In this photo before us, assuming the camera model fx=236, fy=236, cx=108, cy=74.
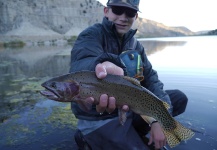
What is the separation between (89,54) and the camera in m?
3.40

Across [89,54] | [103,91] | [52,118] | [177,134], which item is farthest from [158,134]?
[52,118]

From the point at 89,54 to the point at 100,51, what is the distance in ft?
0.92

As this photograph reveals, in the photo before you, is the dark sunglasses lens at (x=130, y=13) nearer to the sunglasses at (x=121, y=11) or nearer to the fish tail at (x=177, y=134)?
the sunglasses at (x=121, y=11)

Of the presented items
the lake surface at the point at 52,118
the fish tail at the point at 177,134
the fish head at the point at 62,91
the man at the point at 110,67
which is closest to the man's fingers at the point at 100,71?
the man at the point at 110,67

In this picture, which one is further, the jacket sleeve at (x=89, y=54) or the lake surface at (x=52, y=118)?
the lake surface at (x=52, y=118)

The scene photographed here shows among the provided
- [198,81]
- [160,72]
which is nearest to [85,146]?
[198,81]

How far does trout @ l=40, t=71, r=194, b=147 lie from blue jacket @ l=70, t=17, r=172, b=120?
0.23m

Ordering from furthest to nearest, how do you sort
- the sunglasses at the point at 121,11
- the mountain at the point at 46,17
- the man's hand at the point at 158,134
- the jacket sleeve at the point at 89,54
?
1. the mountain at the point at 46,17
2. the sunglasses at the point at 121,11
3. the man's hand at the point at 158,134
4. the jacket sleeve at the point at 89,54

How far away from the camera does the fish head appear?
282 centimetres

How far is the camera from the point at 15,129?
17.6ft

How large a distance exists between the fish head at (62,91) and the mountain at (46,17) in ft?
200

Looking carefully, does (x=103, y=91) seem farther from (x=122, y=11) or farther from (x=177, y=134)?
(x=122, y=11)

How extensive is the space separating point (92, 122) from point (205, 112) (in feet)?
12.4

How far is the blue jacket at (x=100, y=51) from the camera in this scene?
3161 mm
